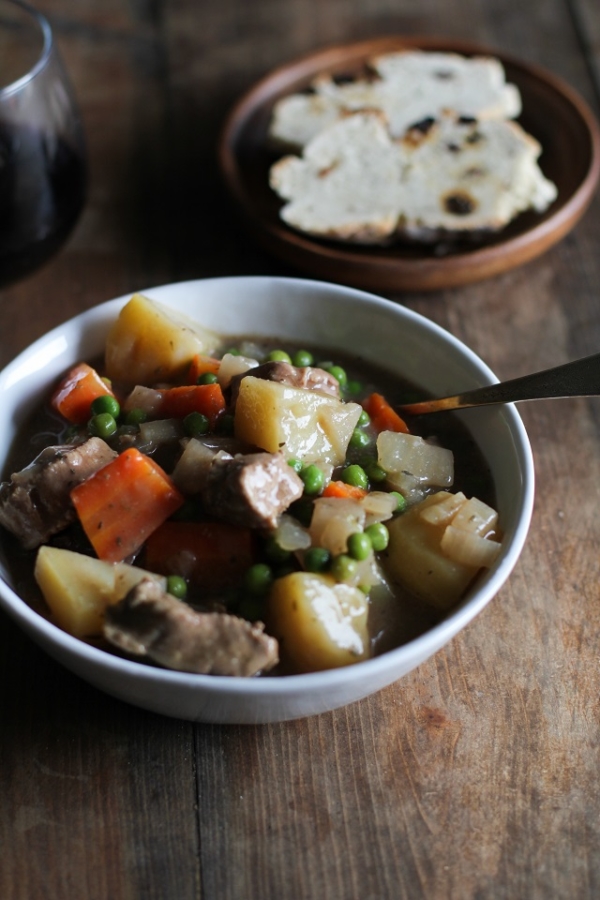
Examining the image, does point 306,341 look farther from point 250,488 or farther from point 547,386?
point 250,488

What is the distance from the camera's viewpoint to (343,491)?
3.03 m

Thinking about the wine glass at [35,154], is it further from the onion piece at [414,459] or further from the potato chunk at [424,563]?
the potato chunk at [424,563]

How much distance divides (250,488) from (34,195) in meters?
2.19

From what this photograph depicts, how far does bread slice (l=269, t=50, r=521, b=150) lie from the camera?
197 inches

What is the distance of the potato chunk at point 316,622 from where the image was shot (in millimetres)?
2668

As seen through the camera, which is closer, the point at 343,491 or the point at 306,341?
the point at 343,491

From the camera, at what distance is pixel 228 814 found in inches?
109

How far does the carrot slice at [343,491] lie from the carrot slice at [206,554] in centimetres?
32

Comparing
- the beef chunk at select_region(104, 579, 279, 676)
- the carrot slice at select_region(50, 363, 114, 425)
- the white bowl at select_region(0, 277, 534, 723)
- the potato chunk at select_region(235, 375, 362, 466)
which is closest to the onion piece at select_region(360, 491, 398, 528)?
the potato chunk at select_region(235, 375, 362, 466)

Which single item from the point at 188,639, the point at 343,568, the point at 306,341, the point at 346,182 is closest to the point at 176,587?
the point at 188,639

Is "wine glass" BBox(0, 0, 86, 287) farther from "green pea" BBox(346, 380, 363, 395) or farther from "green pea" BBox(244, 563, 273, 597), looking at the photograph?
"green pea" BBox(244, 563, 273, 597)

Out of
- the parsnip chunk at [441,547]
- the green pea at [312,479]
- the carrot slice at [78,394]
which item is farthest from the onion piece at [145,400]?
the parsnip chunk at [441,547]

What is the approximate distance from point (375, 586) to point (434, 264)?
1.94 meters

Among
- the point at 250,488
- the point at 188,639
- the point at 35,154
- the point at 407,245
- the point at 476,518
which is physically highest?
the point at 35,154
